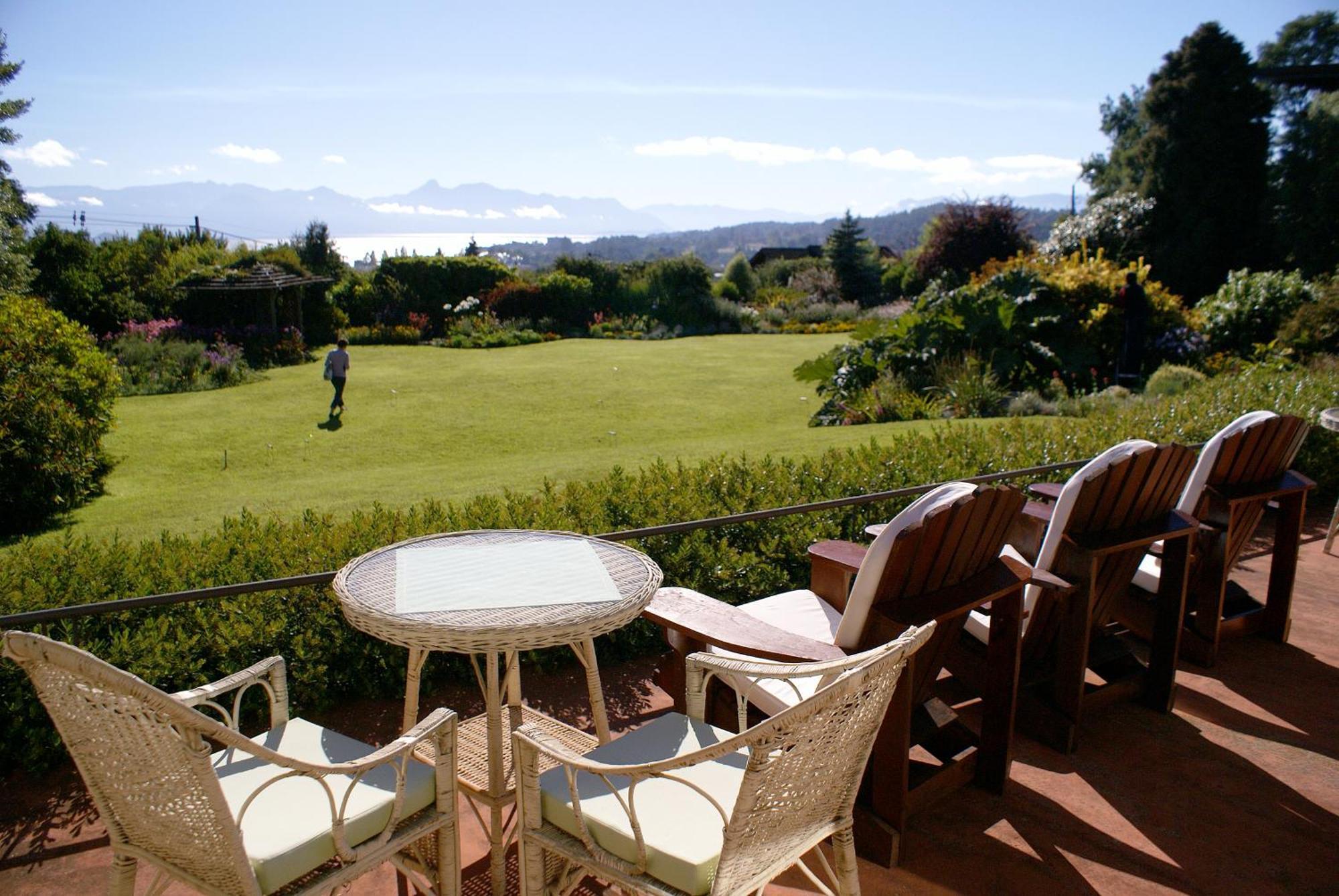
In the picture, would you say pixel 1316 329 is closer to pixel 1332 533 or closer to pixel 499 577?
pixel 1332 533

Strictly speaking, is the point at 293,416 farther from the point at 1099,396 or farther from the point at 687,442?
the point at 1099,396

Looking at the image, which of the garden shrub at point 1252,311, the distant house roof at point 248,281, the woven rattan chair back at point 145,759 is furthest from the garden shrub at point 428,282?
the woven rattan chair back at point 145,759

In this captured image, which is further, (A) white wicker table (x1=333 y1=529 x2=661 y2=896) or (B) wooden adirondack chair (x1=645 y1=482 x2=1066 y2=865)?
(B) wooden adirondack chair (x1=645 y1=482 x2=1066 y2=865)

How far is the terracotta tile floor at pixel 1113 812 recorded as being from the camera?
267cm

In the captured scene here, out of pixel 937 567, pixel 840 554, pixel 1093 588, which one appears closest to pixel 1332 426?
pixel 1093 588

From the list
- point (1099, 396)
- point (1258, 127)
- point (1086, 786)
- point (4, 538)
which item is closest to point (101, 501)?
point (4, 538)

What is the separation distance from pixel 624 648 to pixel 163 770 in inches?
103

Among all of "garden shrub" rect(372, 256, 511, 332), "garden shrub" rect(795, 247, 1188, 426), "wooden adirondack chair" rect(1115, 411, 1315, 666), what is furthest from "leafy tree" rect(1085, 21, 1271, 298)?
"wooden adirondack chair" rect(1115, 411, 1315, 666)

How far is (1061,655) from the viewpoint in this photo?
3.46 meters

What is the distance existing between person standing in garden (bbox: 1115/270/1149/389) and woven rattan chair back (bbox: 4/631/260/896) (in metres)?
12.8

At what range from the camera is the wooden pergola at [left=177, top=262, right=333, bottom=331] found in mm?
20453

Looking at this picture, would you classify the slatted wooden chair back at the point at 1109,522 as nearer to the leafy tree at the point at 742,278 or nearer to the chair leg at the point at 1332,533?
the chair leg at the point at 1332,533

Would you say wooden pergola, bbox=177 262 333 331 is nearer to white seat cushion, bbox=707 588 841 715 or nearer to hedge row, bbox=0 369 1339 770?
hedge row, bbox=0 369 1339 770

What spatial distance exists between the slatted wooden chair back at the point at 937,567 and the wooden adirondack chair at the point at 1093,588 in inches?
14.0
